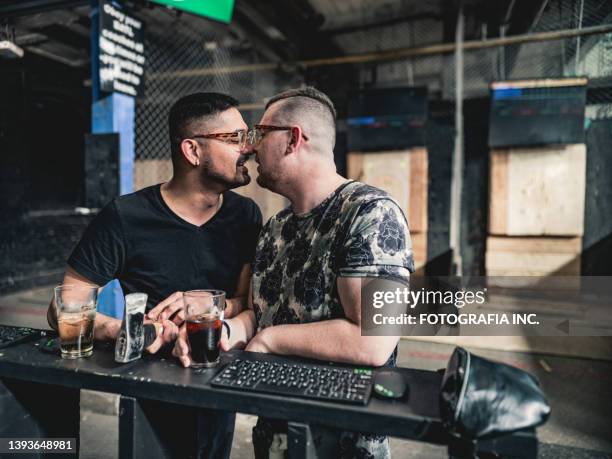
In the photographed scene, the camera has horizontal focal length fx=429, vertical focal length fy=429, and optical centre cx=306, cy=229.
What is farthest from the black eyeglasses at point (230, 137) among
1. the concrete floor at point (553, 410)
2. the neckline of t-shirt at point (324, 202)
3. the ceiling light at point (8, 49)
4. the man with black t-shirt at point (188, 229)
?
the ceiling light at point (8, 49)

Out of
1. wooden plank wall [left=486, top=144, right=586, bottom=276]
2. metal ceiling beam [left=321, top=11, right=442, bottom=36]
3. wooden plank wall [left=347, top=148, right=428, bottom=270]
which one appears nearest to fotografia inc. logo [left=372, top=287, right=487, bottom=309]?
wooden plank wall [left=486, top=144, right=586, bottom=276]

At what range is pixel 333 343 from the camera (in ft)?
4.23

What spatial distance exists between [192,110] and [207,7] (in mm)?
1218

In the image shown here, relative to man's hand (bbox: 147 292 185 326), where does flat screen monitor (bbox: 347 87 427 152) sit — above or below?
above

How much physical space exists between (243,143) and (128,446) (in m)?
1.23

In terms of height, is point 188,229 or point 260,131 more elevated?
point 260,131

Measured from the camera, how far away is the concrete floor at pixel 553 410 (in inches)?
103

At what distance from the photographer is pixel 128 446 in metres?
1.16

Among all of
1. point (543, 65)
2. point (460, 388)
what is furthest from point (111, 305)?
point (543, 65)

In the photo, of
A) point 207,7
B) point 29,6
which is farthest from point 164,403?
point 29,6

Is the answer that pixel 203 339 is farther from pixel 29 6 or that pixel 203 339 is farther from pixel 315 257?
pixel 29 6

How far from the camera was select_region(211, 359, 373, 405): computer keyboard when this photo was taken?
1.06m

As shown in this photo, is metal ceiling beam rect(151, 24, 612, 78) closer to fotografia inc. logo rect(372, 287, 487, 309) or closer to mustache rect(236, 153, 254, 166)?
fotografia inc. logo rect(372, 287, 487, 309)

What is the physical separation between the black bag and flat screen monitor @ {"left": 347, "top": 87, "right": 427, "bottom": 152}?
4.49m
